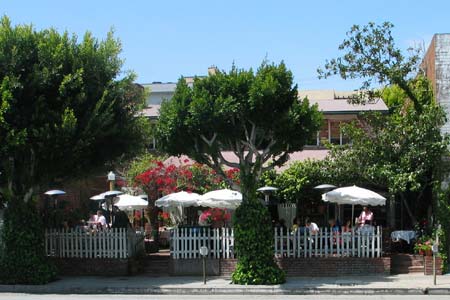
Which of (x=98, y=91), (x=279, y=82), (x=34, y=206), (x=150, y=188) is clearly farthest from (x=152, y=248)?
(x=279, y=82)

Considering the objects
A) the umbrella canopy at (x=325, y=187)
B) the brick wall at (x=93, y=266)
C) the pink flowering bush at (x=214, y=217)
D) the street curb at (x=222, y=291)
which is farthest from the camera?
the pink flowering bush at (x=214, y=217)

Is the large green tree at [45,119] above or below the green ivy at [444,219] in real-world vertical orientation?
above

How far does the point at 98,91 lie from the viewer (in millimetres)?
16984

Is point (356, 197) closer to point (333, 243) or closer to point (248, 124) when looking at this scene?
point (333, 243)

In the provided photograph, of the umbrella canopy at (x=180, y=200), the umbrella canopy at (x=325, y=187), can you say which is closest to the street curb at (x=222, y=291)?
the umbrella canopy at (x=180, y=200)

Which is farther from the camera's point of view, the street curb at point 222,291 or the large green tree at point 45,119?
the large green tree at point 45,119

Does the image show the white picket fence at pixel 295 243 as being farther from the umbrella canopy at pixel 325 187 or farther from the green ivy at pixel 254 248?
the umbrella canopy at pixel 325 187

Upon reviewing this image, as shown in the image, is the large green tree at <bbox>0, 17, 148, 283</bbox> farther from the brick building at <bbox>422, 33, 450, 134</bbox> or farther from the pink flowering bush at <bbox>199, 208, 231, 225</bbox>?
the brick building at <bbox>422, 33, 450, 134</bbox>

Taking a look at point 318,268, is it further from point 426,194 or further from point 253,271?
point 426,194

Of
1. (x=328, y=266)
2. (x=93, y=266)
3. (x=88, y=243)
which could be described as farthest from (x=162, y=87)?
(x=328, y=266)

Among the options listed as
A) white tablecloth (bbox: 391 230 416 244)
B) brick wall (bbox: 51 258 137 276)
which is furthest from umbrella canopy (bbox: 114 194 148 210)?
white tablecloth (bbox: 391 230 416 244)

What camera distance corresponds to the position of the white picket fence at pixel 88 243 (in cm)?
1850

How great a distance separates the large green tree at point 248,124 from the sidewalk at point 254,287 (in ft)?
1.91

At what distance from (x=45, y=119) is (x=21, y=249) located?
11.4ft
